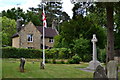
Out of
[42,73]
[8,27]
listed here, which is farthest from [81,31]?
[42,73]

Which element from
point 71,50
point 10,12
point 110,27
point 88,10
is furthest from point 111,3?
point 10,12

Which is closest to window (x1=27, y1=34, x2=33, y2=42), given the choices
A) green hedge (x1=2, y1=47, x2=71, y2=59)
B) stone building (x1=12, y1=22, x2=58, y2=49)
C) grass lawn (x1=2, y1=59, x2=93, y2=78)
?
stone building (x1=12, y1=22, x2=58, y2=49)

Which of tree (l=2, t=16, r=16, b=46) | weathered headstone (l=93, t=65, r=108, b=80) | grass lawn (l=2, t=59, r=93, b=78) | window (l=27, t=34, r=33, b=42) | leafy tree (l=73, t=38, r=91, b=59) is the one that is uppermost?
tree (l=2, t=16, r=16, b=46)

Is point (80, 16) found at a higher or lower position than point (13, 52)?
higher

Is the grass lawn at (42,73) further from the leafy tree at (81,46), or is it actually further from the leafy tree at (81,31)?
the leafy tree at (81,31)

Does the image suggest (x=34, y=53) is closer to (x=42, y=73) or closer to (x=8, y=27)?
(x=8, y=27)

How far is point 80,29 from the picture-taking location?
34.8 meters

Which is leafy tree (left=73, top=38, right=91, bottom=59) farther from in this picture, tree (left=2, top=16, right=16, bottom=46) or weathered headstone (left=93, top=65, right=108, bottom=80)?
weathered headstone (left=93, top=65, right=108, bottom=80)

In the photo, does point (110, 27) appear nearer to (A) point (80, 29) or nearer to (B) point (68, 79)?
(B) point (68, 79)

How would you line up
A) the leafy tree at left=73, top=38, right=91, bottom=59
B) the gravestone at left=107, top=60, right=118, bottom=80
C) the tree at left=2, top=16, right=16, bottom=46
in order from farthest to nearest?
the tree at left=2, top=16, right=16, bottom=46
the leafy tree at left=73, top=38, right=91, bottom=59
the gravestone at left=107, top=60, right=118, bottom=80

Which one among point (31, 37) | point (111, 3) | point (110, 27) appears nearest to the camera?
point (111, 3)

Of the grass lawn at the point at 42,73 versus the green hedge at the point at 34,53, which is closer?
the grass lawn at the point at 42,73

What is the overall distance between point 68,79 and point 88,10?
645cm

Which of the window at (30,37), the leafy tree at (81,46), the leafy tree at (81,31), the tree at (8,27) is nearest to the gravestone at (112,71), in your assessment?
the leafy tree at (81,46)
